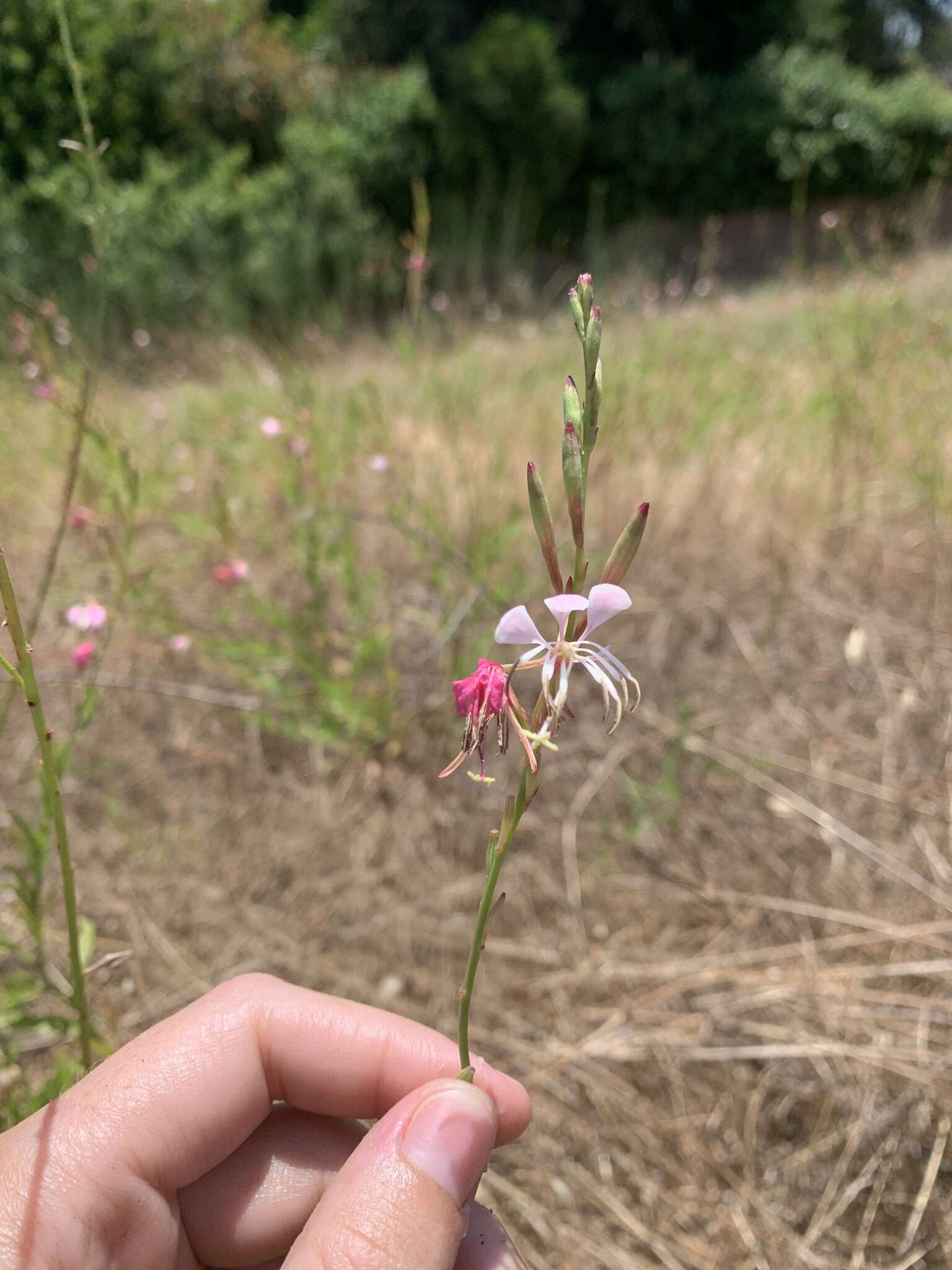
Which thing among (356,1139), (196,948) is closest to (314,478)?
(196,948)

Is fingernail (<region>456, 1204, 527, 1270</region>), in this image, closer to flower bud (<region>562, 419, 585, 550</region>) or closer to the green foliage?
flower bud (<region>562, 419, 585, 550</region>)

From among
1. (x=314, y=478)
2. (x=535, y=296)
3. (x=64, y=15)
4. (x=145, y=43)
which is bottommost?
(x=314, y=478)

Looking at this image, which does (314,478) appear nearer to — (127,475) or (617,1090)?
(127,475)

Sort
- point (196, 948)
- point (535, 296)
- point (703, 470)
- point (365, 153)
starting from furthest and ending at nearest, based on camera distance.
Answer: point (365, 153) < point (535, 296) < point (703, 470) < point (196, 948)

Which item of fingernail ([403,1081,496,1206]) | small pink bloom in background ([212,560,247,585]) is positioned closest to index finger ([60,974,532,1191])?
fingernail ([403,1081,496,1206])

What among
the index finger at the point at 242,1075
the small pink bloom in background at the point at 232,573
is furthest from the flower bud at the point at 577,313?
the small pink bloom in background at the point at 232,573

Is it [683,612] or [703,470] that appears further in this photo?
[703,470]

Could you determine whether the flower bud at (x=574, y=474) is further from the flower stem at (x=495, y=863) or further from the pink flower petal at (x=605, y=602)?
the flower stem at (x=495, y=863)
